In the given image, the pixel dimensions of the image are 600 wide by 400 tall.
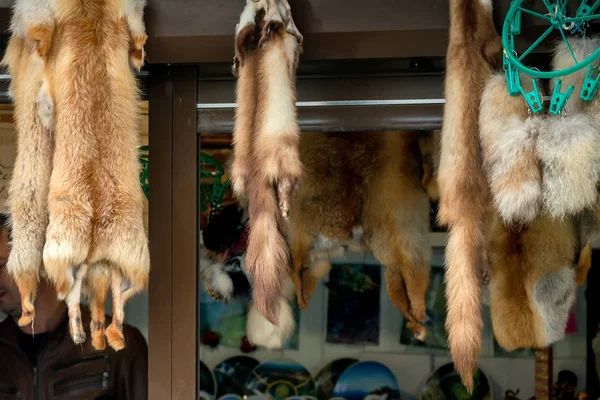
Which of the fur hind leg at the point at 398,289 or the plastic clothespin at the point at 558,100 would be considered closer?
the plastic clothespin at the point at 558,100

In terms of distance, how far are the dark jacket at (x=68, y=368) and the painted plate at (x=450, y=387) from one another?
1.47 meters

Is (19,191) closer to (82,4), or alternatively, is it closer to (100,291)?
(100,291)

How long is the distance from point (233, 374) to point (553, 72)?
2.42 m

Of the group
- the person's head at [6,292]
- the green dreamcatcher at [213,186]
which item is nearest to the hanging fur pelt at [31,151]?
the green dreamcatcher at [213,186]

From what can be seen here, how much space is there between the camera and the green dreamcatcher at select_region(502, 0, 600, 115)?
5.53 feet

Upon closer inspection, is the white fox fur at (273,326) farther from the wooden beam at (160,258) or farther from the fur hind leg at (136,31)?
the fur hind leg at (136,31)

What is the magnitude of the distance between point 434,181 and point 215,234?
970mm

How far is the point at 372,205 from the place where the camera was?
2705mm

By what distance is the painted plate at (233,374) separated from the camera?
352 cm

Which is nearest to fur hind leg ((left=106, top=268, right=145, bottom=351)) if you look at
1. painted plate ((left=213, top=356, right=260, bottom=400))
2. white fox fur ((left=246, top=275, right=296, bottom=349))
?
white fox fur ((left=246, top=275, right=296, bottom=349))

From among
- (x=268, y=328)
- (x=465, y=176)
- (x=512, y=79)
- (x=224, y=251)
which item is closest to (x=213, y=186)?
(x=224, y=251)

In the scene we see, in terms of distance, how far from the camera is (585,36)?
1826 millimetres

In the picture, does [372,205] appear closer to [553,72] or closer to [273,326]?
[273,326]

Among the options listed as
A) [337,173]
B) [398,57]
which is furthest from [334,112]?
[337,173]
